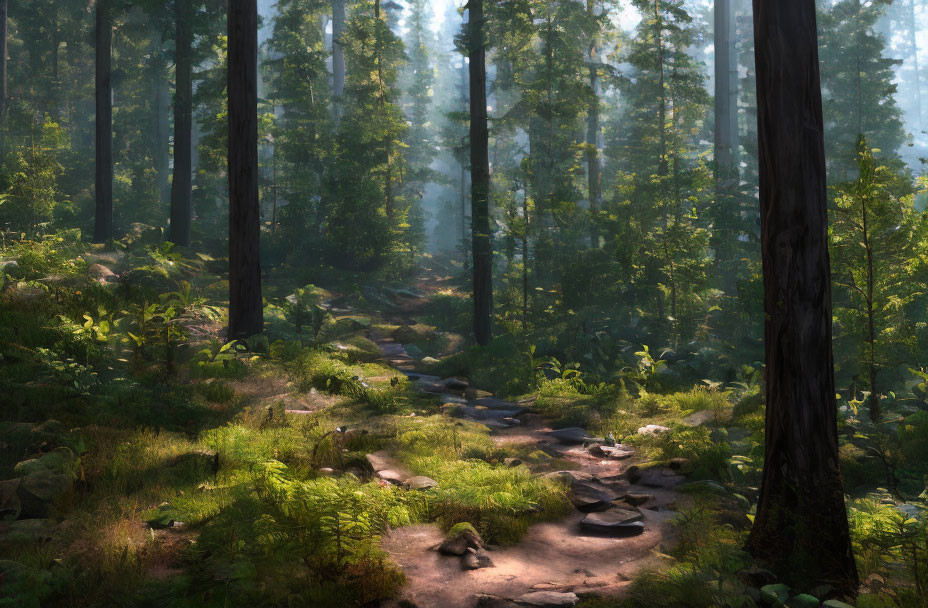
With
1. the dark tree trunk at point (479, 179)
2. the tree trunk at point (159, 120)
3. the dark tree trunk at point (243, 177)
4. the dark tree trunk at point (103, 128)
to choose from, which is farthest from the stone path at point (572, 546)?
the tree trunk at point (159, 120)

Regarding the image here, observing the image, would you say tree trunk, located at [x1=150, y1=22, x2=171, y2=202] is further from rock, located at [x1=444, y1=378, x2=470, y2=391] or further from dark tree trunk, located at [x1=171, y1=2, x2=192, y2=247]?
rock, located at [x1=444, y1=378, x2=470, y2=391]

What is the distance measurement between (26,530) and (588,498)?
4.48 m

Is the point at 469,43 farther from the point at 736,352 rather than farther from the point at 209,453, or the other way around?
the point at 209,453

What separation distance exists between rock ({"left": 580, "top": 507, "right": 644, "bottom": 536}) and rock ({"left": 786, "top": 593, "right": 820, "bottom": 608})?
1.81 meters

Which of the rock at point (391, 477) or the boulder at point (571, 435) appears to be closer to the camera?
the rock at point (391, 477)

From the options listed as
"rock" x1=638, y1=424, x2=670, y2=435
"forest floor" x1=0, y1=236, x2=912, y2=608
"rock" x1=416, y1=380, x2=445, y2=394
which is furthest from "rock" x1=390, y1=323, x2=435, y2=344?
"rock" x1=638, y1=424, x2=670, y2=435

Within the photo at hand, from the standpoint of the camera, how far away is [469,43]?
648 inches

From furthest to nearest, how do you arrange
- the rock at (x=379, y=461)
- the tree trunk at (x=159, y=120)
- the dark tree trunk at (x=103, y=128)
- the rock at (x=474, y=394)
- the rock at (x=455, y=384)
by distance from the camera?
the tree trunk at (x=159, y=120), the dark tree trunk at (x=103, y=128), the rock at (x=455, y=384), the rock at (x=474, y=394), the rock at (x=379, y=461)

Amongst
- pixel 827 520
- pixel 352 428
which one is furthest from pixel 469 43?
pixel 827 520

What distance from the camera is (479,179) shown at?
1659 centimetres

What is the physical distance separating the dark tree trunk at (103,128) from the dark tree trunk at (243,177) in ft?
41.7

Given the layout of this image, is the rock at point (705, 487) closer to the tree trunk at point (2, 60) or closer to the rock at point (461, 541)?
the rock at point (461, 541)

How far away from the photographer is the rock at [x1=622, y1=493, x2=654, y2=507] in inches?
239

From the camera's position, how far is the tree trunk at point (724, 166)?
62.7ft
